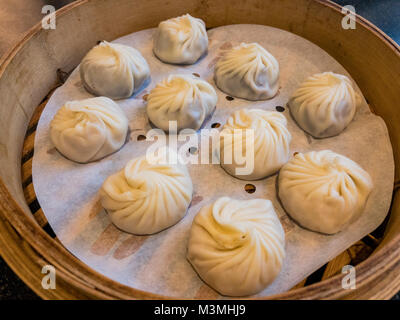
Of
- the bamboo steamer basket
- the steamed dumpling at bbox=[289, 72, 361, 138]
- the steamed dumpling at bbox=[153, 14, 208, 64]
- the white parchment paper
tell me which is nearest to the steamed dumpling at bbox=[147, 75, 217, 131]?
the white parchment paper

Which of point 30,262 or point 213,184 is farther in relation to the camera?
point 213,184

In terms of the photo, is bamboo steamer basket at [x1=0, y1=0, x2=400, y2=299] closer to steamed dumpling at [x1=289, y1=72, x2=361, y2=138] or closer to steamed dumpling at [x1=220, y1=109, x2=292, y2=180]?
steamed dumpling at [x1=289, y1=72, x2=361, y2=138]

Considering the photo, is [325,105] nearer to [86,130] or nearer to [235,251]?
[235,251]

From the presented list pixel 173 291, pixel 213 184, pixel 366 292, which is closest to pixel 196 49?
pixel 213 184

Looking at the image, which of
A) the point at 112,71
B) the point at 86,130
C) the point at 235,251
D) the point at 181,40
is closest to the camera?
the point at 235,251

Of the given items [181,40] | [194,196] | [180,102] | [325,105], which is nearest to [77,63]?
[181,40]

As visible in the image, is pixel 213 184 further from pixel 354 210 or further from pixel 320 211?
pixel 354 210

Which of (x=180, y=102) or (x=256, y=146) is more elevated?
(x=180, y=102)

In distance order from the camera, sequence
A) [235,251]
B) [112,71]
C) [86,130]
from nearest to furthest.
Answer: [235,251], [86,130], [112,71]
